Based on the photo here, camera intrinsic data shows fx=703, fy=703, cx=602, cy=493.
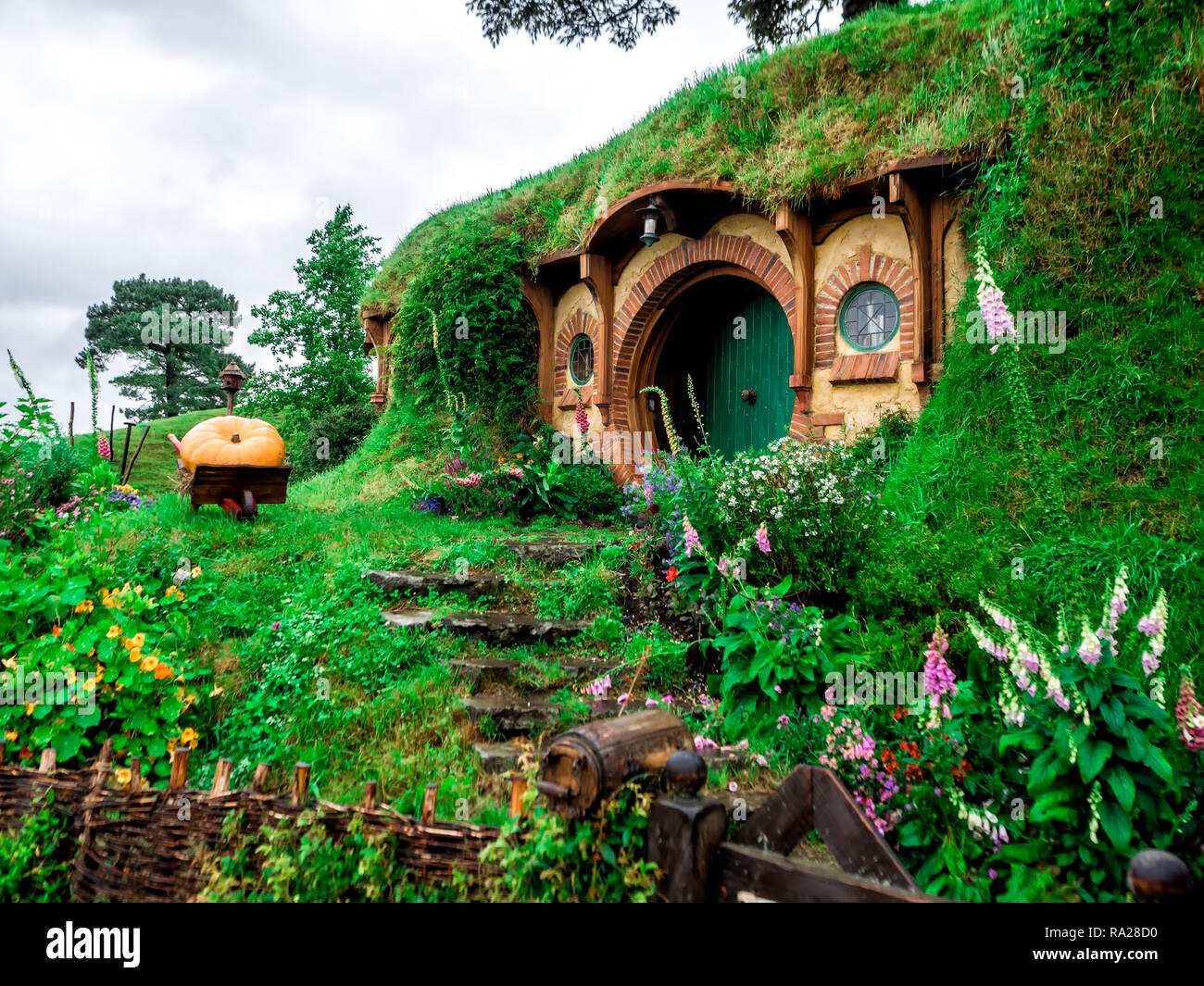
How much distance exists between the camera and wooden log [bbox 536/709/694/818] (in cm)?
215

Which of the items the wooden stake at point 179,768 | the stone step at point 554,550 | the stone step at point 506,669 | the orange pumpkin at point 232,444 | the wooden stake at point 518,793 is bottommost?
the wooden stake at point 179,768

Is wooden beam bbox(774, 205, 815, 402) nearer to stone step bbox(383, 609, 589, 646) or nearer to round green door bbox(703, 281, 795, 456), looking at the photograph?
round green door bbox(703, 281, 795, 456)

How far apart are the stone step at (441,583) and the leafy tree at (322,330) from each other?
11456mm

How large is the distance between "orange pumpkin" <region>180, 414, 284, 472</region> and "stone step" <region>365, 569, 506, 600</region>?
2.35 meters

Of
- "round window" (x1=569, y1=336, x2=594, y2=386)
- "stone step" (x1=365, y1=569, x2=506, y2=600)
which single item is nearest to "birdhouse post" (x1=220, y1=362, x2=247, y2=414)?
"stone step" (x1=365, y1=569, x2=506, y2=600)

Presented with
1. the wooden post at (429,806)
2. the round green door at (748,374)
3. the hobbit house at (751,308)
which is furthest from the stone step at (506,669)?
the round green door at (748,374)

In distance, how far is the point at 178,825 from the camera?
268 centimetres

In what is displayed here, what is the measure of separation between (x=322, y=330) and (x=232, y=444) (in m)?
10.9

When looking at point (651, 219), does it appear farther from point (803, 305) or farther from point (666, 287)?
point (803, 305)

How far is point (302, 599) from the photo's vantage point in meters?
4.73

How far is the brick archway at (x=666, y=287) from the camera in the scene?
6836 mm

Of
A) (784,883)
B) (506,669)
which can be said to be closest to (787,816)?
(784,883)

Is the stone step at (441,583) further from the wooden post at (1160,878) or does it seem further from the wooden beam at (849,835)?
the wooden post at (1160,878)
